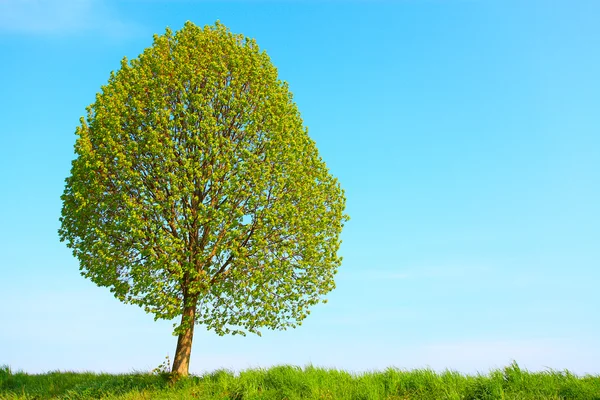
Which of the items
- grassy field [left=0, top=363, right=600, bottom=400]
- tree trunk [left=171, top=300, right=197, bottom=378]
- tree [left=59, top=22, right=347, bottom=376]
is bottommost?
grassy field [left=0, top=363, right=600, bottom=400]

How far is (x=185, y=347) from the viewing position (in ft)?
74.9

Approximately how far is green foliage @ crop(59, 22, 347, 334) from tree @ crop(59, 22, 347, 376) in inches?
2.4

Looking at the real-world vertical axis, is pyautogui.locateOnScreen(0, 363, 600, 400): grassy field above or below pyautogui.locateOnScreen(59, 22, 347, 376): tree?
below

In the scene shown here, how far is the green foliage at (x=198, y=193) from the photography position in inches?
852

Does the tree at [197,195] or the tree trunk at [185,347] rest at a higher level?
the tree at [197,195]

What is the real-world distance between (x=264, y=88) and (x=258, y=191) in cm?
570

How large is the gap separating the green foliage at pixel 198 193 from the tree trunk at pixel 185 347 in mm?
394

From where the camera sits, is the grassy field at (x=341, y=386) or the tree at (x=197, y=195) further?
the tree at (x=197, y=195)

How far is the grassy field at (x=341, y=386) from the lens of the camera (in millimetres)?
16914

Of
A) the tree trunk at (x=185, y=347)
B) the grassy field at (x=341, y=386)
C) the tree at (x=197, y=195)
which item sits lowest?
the grassy field at (x=341, y=386)

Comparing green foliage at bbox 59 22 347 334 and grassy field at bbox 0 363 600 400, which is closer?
grassy field at bbox 0 363 600 400

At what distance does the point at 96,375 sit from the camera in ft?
88.3

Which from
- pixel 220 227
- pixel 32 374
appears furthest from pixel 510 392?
pixel 32 374

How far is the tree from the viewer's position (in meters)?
21.6
